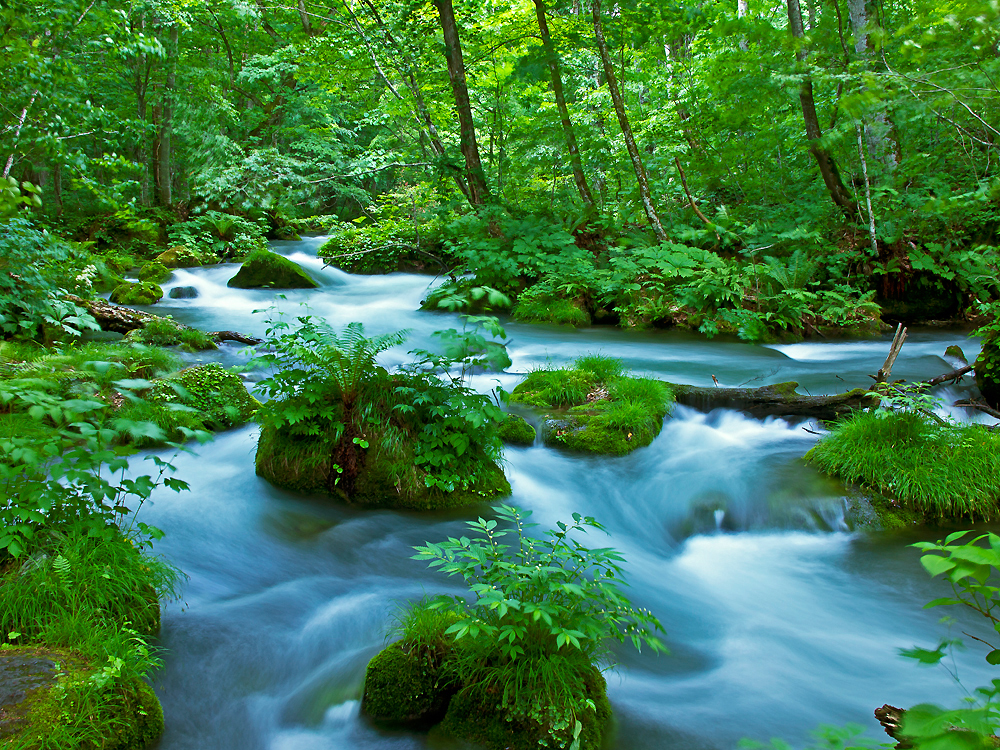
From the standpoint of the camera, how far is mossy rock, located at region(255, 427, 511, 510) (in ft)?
15.5

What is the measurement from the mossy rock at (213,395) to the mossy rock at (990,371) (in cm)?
714

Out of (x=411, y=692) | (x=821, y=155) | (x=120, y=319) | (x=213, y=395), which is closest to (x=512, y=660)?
(x=411, y=692)

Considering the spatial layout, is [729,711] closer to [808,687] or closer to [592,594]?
[808,687]

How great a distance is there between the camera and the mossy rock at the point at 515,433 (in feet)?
19.0

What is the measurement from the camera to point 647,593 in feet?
13.3

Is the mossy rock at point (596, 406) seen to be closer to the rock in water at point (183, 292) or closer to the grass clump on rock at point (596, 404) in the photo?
the grass clump on rock at point (596, 404)

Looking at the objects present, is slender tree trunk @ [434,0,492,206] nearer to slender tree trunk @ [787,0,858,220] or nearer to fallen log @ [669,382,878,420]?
slender tree trunk @ [787,0,858,220]

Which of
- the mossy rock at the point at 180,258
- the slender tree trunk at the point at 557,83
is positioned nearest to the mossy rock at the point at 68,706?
the slender tree trunk at the point at 557,83

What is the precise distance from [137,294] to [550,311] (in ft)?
24.7

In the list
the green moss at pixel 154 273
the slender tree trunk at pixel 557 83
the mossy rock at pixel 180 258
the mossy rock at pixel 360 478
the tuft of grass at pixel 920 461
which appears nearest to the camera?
the tuft of grass at pixel 920 461

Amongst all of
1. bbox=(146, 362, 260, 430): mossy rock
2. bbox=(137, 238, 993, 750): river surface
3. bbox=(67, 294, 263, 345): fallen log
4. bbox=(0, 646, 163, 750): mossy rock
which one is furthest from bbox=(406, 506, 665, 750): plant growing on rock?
bbox=(67, 294, 263, 345): fallen log

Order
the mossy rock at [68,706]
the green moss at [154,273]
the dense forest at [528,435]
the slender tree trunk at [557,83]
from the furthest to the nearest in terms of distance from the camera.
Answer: the green moss at [154,273], the slender tree trunk at [557,83], the dense forest at [528,435], the mossy rock at [68,706]

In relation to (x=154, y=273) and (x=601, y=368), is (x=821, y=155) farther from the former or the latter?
(x=154, y=273)

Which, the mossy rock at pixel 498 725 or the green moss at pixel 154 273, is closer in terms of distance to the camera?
the mossy rock at pixel 498 725
